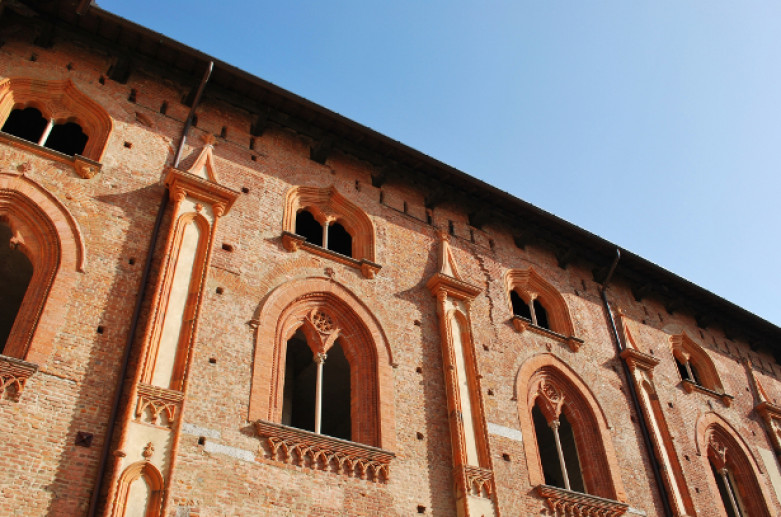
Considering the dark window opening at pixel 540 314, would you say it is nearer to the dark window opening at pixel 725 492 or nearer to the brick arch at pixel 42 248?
the dark window opening at pixel 725 492

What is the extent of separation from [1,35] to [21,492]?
7.19 meters

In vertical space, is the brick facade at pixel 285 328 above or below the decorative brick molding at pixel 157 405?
above

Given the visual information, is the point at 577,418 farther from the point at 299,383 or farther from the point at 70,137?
the point at 70,137

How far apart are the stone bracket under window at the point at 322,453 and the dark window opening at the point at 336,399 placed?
151 inches

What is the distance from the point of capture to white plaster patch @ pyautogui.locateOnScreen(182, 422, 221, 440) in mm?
8084

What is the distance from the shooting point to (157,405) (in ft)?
25.7

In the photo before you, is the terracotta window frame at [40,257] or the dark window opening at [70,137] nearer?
the terracotta window frame at [40,257]

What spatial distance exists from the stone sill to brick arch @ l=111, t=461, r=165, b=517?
4282 mm

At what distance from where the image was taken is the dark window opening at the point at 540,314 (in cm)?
1419

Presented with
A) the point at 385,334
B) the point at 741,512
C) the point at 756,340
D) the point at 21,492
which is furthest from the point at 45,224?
the point at 756,340

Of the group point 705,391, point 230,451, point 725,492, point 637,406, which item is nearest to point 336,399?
point 637,406

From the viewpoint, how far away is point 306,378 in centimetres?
1371

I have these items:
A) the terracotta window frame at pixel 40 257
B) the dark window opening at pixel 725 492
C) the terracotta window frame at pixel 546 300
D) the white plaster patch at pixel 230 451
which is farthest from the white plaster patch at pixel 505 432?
the terracotta window frame at pixel 40 257

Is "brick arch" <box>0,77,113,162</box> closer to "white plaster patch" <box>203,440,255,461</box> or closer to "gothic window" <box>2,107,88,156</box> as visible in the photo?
"gothic window" <box>2,107,88,156</box>
